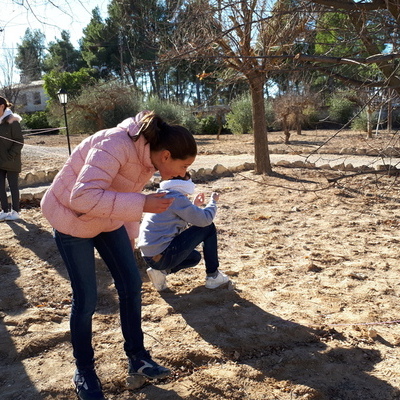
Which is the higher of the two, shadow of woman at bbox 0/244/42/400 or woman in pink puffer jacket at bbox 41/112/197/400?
woman in pink puffer jacket at bbox 41/112/197/400

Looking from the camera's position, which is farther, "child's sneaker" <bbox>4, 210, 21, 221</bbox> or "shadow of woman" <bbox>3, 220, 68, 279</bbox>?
"child's sneaker" <bbox>4, 210, 21, 221</bbox>

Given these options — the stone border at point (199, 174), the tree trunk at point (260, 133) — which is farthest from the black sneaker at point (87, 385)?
the tree trunk at point (260, 133)

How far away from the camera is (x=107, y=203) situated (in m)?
A: 2.02

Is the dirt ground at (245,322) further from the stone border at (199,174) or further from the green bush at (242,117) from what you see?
the green bush at (242,117)

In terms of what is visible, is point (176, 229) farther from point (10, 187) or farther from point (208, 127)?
point (208, 127)

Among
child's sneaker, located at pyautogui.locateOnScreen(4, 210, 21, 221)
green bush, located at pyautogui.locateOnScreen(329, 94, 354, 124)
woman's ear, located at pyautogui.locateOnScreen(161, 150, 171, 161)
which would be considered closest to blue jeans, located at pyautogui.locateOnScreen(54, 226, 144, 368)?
woman's ear, located at pyautogui.locateOnScreen(161, 150, 171, 161)

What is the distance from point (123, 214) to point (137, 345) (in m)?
0.79

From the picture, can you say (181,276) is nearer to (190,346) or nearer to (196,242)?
(196,242)

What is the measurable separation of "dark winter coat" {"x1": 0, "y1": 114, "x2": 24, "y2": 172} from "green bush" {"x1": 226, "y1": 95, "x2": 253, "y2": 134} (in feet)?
59.4

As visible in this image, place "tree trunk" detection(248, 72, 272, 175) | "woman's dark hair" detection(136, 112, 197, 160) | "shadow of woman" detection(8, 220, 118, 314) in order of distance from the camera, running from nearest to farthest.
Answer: "woman's dark hair" detection(136, 112, 197, 160) < "shadow of woman" detection(8, 220, 118, 314) < "tree trunk" detection(248, 72, 272, 175)

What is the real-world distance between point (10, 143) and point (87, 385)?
13.4 ft

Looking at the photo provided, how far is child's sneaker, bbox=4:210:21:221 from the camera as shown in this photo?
5.87m

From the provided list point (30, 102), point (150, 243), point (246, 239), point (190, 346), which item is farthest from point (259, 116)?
point (30, 102)

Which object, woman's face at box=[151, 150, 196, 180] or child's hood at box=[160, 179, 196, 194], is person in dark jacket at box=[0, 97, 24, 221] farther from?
woman's face at box=[151, 150, 196, 180]
